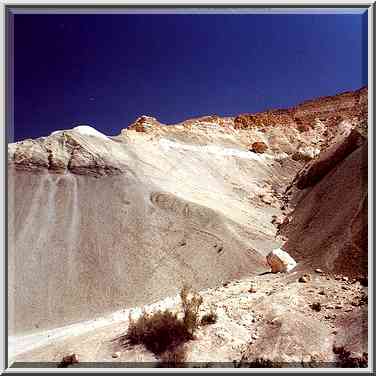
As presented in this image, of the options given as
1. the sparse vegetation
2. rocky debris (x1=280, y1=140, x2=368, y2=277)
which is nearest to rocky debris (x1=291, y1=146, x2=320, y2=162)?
rocky debris (x1=280, y1=140, x2=368, y2=277)

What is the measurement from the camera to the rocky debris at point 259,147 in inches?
951

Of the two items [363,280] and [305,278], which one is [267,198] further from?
[363,280]

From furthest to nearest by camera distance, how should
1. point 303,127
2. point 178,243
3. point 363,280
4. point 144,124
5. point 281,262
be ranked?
point 303,127
point 144,124
point 178,243
point 281,262
point 363,280

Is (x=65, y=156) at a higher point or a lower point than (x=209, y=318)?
higher

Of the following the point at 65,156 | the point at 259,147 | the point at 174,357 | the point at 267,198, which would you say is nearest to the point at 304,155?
the point at 259,147

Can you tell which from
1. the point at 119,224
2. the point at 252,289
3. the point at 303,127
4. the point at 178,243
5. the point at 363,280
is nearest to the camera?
the point at 363,280

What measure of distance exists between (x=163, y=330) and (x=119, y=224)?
5.40 m

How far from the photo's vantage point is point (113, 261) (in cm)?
916

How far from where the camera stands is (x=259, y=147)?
24.4 m

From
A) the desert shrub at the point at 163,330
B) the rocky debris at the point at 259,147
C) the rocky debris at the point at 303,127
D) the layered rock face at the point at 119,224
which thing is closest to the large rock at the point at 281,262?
the layered rock face at the point at 119,224

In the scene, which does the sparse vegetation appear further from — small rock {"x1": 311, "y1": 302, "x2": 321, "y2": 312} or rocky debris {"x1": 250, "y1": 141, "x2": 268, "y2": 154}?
rocky debris {"x1": 250, "y1": 141, "x2": 268, "y2": 154}

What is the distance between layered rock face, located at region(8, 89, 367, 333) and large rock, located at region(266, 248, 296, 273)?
0.23 metres

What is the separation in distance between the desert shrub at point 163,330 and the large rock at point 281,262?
9.38ft

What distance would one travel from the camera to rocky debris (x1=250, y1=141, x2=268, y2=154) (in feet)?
79.3
